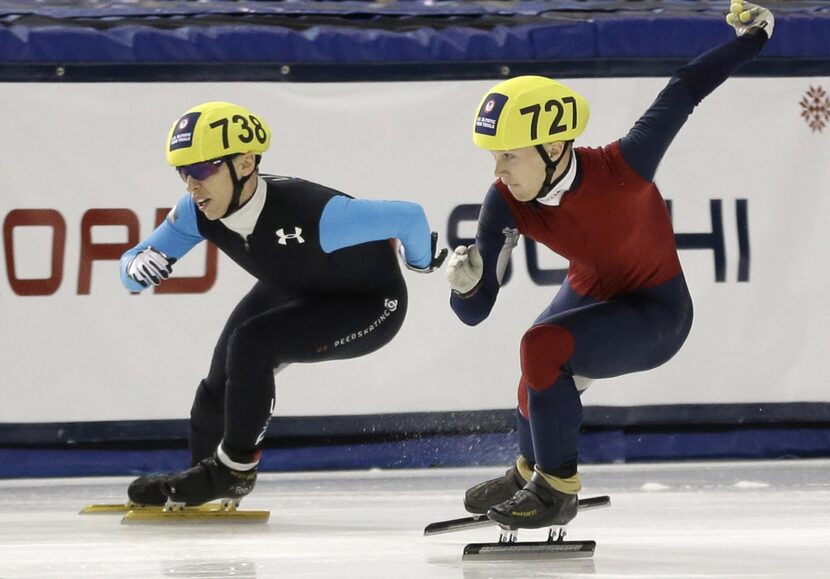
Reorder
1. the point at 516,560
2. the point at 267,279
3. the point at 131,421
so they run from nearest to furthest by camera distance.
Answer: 1. the point at 516,560
2. the point at 267,279
3. the point at 131,421

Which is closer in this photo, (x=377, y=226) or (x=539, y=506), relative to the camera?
(x=539, y=506)

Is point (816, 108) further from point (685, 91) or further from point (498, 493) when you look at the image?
point (498, 493)

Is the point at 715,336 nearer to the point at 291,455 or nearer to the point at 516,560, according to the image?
the point at 291,455

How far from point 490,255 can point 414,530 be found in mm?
811

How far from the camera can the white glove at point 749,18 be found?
415 centimetres

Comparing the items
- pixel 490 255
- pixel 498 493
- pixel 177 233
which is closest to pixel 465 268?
pixel 490 255

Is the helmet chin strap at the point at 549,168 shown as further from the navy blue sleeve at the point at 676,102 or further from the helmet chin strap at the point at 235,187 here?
the helmet chin strap at the point at 235,187

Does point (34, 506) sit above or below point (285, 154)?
below

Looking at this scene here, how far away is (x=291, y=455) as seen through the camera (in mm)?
5625

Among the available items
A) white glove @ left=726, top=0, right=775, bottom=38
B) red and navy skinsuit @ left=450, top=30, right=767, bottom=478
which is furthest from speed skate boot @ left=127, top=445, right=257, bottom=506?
white glove @ left=726, top=0, right=775, bottom=38

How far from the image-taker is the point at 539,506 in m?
3.58

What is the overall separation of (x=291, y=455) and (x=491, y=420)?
29.9 inches

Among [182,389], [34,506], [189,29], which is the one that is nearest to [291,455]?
[182,389]

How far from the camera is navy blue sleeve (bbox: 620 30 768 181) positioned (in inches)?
155
